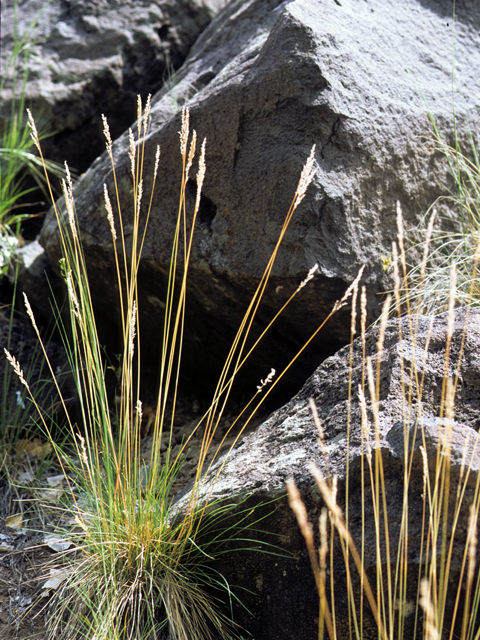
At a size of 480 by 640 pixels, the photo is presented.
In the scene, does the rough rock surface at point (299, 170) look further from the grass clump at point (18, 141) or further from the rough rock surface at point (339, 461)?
the grass clump at point (18, 141)

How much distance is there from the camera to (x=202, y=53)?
300 centimetres

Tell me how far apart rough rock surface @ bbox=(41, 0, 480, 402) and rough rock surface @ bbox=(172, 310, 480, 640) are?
442mm

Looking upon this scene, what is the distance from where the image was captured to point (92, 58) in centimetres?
359

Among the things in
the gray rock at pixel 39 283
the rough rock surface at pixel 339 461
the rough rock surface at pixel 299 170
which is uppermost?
the rough rock surface at pixel 299 170

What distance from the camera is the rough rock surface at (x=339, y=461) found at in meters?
1.24

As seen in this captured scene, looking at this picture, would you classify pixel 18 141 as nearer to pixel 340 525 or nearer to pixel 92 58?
pixel 92 58

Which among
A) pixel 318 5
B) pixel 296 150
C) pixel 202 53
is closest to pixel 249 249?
pixel 296 150

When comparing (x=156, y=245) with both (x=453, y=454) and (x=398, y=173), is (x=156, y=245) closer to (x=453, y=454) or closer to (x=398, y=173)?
(x=398, y=173)

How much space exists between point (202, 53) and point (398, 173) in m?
1.49

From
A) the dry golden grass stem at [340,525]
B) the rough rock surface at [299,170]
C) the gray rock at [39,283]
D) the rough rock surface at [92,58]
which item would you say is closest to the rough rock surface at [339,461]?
the dry golden grass stem at [340,525]

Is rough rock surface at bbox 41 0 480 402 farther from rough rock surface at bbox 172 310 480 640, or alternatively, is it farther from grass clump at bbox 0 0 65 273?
grass clump at bbox 0 0 65 273

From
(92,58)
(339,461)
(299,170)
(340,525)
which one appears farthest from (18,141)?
(340,525)

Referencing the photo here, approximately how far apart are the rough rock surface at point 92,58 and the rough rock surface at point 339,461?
2.69 meters

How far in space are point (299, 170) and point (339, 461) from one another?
1056 mm
